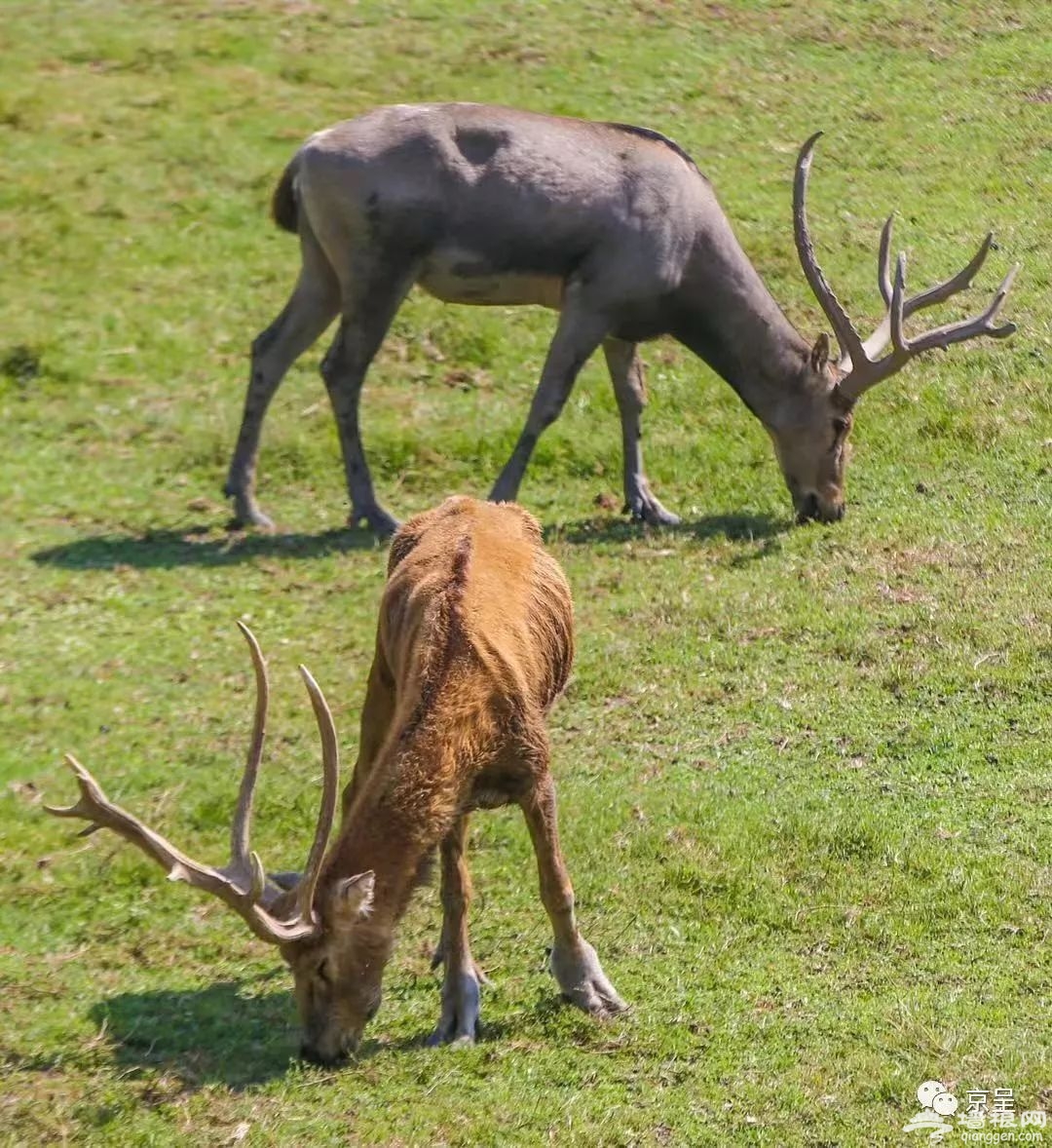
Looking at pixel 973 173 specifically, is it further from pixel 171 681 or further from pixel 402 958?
pixel 402 958

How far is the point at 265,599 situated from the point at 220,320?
4475mm

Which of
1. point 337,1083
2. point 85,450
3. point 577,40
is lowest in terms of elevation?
point 85,450

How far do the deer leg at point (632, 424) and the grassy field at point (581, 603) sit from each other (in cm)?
19

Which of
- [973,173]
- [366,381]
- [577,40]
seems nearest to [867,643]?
[366,381]

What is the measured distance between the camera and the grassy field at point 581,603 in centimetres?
644

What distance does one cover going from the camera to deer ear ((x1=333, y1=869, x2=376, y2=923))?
18.7 ft

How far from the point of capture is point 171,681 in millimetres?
9914

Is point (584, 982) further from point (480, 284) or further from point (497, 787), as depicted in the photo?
point (480, 284)

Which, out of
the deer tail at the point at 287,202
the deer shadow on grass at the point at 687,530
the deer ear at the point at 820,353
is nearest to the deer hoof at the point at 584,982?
the deer shadow on grass at the point at 687,530

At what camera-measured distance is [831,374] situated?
11992mm

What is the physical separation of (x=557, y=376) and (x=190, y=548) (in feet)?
8.41

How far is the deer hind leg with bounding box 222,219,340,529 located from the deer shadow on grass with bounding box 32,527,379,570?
0.32m

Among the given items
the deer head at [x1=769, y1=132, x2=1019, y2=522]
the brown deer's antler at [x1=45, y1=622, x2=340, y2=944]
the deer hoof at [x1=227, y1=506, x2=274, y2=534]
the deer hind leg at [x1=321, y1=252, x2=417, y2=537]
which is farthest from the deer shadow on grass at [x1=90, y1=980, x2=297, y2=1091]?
the deer head at [x1=769, y1=132, x2=1019, y2=522]
